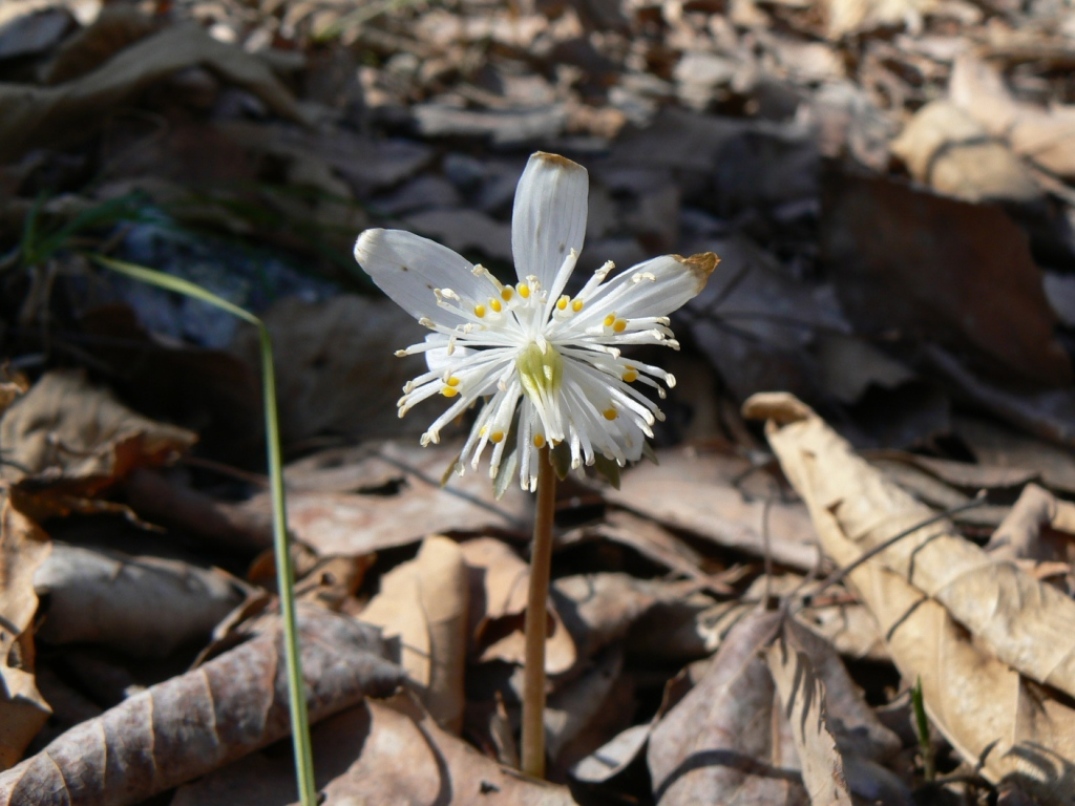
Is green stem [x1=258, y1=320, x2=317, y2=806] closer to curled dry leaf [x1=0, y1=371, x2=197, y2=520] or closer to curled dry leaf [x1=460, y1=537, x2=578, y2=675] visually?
curled dry leaf [x1=460, y1=537, x2=578, y2=675]

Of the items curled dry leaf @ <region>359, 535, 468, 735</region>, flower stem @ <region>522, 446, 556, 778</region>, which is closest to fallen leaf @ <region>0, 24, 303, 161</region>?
curled dry leaf @ <region>359, 535, 468, 735</region>

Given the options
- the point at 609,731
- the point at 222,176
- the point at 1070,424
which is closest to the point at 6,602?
the point at 609,731

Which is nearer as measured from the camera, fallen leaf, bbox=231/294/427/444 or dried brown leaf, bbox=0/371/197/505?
dried brown leaf, bbox=0/371/197/505

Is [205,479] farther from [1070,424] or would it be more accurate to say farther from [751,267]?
[1070,424]

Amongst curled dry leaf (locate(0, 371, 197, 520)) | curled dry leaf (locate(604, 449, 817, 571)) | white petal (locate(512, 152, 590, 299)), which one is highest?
white petal (locate(512, 152, 590, 299))

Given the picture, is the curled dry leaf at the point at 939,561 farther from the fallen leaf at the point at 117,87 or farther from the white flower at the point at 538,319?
the fallen leaf at the point at 117,87

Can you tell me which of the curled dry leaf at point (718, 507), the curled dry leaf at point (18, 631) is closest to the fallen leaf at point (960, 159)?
the curled dry leaf at point (718, 507)
